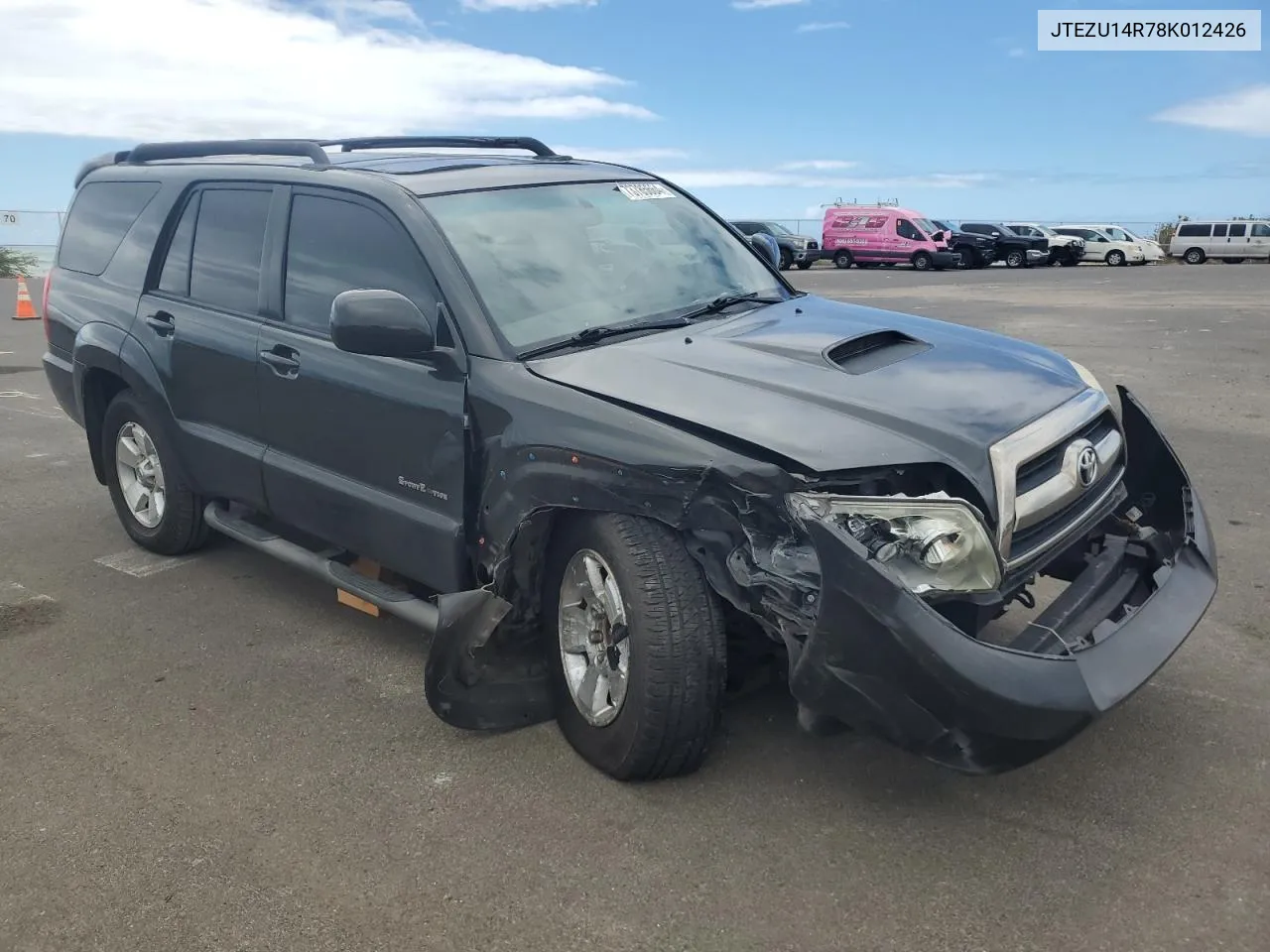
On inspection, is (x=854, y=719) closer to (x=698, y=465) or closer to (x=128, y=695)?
(x=698, y=465)

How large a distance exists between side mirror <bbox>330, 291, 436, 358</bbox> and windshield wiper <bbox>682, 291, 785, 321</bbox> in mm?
956

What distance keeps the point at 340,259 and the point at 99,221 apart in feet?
7.47

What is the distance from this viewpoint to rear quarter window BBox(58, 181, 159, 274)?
542cm

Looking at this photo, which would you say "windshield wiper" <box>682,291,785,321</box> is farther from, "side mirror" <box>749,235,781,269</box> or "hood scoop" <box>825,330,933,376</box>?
"side mirror" <box>749,235,781,269</box>

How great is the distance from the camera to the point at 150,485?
5.52 meters

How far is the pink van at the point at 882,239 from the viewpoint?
35.8 meters

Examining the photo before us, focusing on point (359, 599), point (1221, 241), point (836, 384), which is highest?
point (1221, 241)

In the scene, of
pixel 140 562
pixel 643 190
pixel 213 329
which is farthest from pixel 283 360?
pixel 140 562

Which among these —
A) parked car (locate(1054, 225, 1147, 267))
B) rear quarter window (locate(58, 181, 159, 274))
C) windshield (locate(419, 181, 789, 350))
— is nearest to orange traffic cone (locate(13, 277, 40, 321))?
rear quarter window (locate(58, 181, 159, 274))

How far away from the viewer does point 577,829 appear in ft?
10.4

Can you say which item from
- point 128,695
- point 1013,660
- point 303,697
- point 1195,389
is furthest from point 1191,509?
point 1195,389

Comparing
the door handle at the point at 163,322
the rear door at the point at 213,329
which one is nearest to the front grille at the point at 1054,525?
the rear door at the point at 213,329

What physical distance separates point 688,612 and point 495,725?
936 millimetres

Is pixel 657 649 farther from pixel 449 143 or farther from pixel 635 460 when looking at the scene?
pixel 449 143
